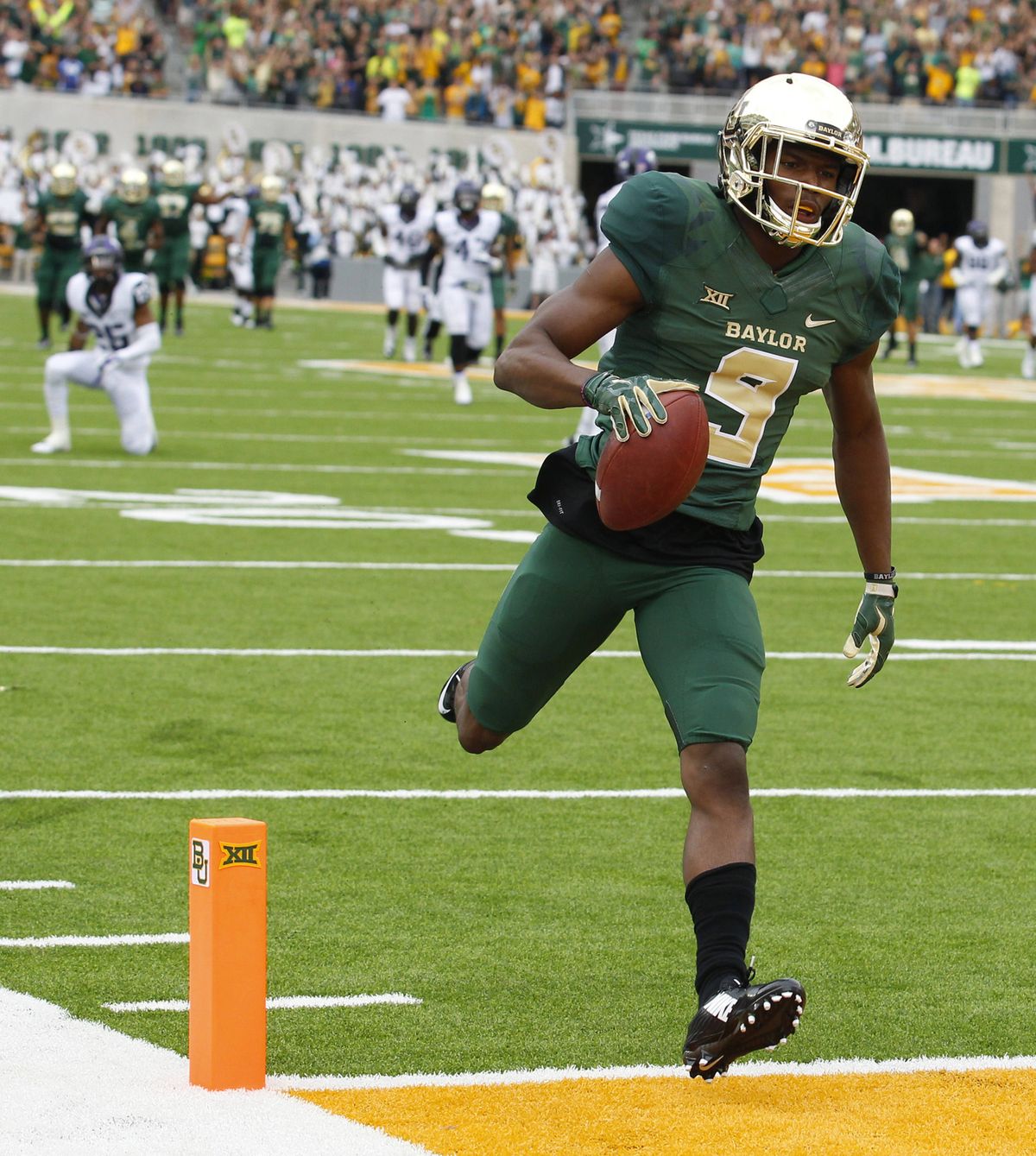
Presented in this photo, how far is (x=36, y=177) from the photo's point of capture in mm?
35344

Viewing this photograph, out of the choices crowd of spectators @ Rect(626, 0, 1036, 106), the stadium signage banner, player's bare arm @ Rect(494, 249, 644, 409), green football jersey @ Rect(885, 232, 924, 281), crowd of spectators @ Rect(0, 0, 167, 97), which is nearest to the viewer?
player's bare arm @ Rect(494, 249, 644, 409)

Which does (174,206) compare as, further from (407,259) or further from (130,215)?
(407,259)

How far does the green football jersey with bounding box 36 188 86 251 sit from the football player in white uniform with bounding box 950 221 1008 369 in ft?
36.3

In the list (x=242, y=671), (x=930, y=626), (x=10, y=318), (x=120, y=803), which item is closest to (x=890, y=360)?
(x=10, y=318)

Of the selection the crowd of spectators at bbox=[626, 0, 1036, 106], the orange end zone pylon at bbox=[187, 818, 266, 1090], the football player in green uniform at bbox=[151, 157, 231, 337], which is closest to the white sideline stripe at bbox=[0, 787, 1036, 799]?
the orange end zone pylon at bbox=[187, 818, 266, 1090]

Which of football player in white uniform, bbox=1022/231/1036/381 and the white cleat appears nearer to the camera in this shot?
the white cleat

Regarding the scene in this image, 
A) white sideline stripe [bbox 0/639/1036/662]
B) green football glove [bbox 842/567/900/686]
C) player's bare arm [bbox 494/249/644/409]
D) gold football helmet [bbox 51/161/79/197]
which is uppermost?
player's bare arm [bbox 494/249/644/409]

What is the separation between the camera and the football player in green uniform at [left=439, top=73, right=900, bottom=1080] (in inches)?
155

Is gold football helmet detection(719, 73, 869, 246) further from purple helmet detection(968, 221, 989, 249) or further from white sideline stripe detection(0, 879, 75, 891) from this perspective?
purple helmet detection(968, 221, 989, 249)

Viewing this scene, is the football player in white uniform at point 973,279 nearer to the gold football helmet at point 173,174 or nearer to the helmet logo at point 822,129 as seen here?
the gold football helmet at point 173,174

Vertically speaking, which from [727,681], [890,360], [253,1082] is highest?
[727,681]

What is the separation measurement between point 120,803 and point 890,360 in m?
24.2

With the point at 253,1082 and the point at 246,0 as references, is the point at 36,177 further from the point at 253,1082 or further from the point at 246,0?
the point at 253,1082

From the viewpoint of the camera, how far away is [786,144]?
4.05 m
